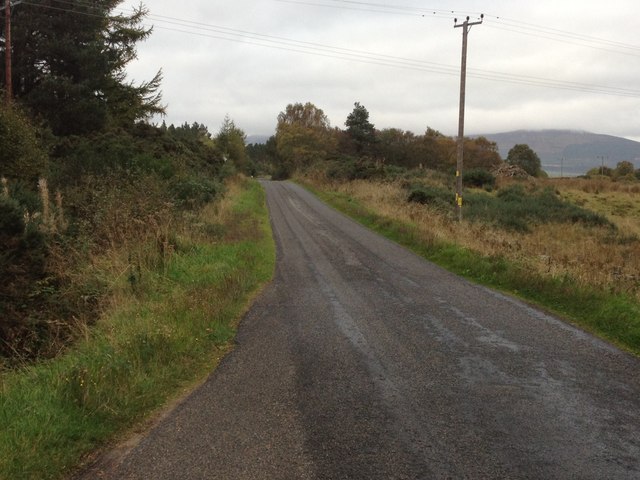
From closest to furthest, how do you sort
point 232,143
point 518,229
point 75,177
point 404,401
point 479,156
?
point 404,401
point 75,177
point 518,229
point 232,143
point 479,156

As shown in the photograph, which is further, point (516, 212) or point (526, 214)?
point (516, 212)

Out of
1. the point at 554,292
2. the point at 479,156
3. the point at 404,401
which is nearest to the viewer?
the point at 404,401

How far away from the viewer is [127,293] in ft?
28.4

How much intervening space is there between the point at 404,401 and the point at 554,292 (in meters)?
5.69

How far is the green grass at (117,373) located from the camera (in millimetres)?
3945

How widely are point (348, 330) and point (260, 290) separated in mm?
3183

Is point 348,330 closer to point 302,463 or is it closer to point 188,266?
point 302,463

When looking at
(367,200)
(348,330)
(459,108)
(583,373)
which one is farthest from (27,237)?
(367,200)

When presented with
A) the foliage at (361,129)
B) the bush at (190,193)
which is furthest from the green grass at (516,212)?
the foliage at (361,129)

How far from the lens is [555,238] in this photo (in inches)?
842

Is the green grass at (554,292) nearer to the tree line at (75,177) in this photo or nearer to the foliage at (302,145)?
the tree line at (75,177)

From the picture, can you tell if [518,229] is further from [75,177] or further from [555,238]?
[75,177]

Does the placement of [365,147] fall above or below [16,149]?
above

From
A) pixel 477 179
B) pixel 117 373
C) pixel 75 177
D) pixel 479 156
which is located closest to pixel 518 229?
pixel 75 177
